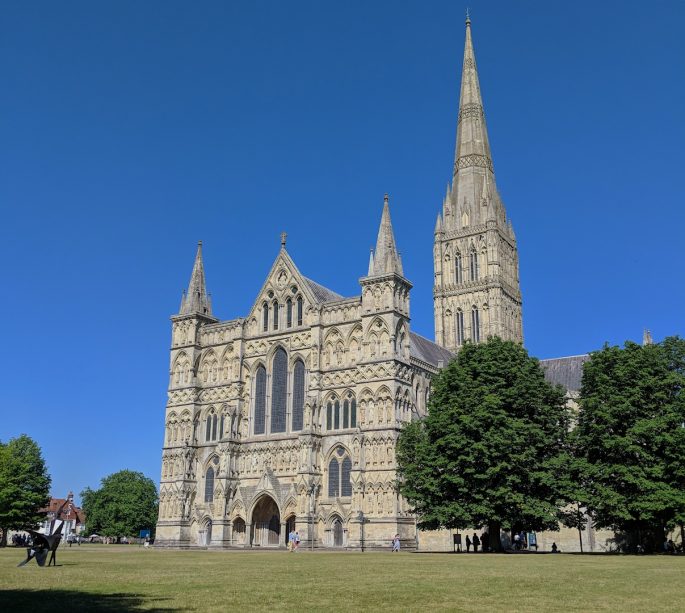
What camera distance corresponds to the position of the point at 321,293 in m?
71.4

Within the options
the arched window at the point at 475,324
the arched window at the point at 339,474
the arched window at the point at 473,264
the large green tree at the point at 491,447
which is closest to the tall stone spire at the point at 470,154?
the arched window at the point at 473,264

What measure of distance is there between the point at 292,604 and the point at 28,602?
5.08 metres

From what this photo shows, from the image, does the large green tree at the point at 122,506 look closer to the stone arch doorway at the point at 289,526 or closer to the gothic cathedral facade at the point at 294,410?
the gothic cathedral facade at the point at 294,410

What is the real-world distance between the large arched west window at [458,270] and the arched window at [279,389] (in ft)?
122

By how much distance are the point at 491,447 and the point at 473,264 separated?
54.6m

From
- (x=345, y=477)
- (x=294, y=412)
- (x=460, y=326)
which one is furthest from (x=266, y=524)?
(x=460, y=326)

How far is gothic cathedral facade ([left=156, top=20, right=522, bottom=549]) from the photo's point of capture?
60.5 metres

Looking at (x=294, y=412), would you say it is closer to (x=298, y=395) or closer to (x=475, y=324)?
(x=298, y=395)

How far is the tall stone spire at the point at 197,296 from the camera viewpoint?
75.2m

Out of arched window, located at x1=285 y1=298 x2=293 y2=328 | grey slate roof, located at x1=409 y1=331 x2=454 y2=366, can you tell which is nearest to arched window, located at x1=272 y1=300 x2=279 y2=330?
arched window, located at x1=285 y1=298 x2=293 y2=328

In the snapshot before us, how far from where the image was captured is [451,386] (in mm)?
51312

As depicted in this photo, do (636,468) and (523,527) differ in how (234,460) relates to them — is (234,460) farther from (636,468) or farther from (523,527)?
(636,468)

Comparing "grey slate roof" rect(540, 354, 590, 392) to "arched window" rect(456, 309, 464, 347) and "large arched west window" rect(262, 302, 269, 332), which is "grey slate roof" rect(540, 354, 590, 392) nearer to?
"arched window" rect(456, 309, 464, 347)

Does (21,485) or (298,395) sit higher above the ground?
(298,395)
